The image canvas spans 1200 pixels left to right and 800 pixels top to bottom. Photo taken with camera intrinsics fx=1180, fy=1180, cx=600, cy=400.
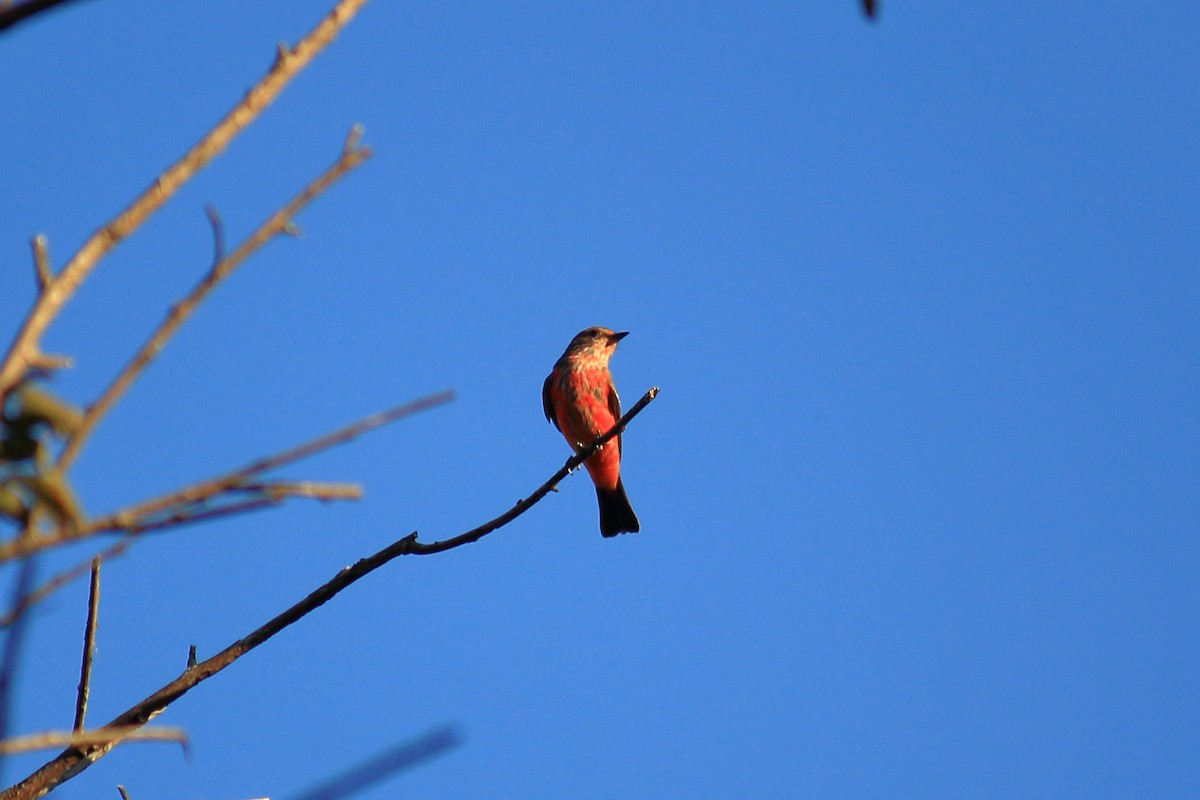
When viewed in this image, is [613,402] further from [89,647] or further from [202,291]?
[202,291]

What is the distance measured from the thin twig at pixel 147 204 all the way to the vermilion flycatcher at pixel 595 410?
26.1ft

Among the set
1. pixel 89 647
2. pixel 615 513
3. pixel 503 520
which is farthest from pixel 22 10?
pixel 615 513

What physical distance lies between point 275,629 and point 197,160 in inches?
87.0

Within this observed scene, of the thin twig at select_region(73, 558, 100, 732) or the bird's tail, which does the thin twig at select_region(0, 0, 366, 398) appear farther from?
the bird's tail

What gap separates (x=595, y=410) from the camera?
31.7 ft

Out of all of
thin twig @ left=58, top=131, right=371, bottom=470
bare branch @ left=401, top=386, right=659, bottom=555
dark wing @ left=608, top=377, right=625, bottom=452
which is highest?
dark wing @ left=608, top=377, right=625, bottom=452

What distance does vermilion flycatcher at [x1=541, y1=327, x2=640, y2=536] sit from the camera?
31.6 feet

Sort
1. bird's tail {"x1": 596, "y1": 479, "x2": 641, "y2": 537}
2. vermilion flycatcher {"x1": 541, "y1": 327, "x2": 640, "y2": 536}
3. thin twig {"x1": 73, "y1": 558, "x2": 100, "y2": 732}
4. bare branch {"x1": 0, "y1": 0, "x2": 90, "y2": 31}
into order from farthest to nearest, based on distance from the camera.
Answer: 1. bird's tail {"x1": 596, "y1": 479, "x2": 641, "y2": 537}
2. vermilion flycatcher {"x1": 541, "y1": 327, "x2": 640, "y2": 536}
3. thin twig {"x1": 73, "y1": 558, "x2": 100, "y2": 732}
4. bare branch {"x1": 0, "y1": 0, "x2": 90, "y2": 31}

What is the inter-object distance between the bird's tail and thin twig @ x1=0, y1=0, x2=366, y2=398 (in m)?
8.66

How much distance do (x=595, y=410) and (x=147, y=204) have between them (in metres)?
8.35

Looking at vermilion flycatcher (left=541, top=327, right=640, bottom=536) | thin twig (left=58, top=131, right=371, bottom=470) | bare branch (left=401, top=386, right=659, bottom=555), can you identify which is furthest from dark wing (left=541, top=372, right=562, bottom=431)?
thin twig (left=58, top=131, right=371, bottom=470)

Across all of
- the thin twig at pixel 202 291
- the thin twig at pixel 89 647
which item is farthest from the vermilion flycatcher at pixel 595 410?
the thin twig at pixel 202 291

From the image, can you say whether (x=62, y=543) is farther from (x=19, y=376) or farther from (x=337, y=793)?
(x=337, y=793)

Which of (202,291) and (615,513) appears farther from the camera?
(615,513)
